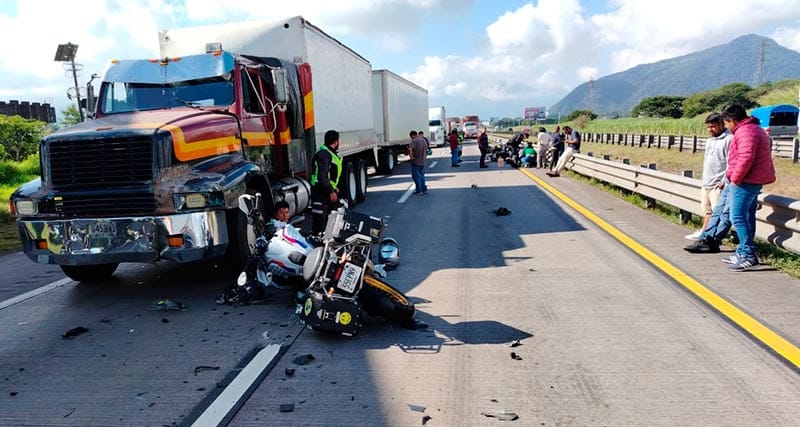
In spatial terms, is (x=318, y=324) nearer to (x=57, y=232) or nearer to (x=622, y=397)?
(x=622, y=397)

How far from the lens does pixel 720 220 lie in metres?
7.18

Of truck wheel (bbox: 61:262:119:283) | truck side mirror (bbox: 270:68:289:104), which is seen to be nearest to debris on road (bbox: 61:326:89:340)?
truck wheel (bbox: 61:262:119:283)

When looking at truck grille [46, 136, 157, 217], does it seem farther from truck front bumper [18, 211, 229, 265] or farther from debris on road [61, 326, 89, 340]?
debris on road [61, 326, 89, 340]

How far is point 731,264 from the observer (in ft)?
21.7

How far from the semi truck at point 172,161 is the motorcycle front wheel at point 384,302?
1.92m

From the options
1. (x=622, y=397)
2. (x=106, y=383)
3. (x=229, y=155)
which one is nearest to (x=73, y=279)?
(x=229, y=155)

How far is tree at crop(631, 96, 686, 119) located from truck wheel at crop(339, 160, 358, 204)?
108 meters

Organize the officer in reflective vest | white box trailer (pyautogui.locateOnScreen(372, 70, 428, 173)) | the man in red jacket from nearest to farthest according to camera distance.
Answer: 1. the man in red jacket
2. the officer in reflective vest
3. white box trailer (pyautogui.locateOnScreen(372, 70, 428, 173))

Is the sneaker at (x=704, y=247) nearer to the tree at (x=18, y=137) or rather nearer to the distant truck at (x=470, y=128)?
the tree at (x=18, y=137)

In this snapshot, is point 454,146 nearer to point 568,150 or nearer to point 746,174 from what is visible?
point 568,150

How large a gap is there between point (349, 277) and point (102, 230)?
8.97 ft

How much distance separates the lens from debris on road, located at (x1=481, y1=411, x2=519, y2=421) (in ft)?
11.3

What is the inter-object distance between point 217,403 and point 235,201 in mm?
3018

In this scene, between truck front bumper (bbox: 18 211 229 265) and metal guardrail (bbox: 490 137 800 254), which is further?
metal guardrail (bbox: 490 137 800 254)
